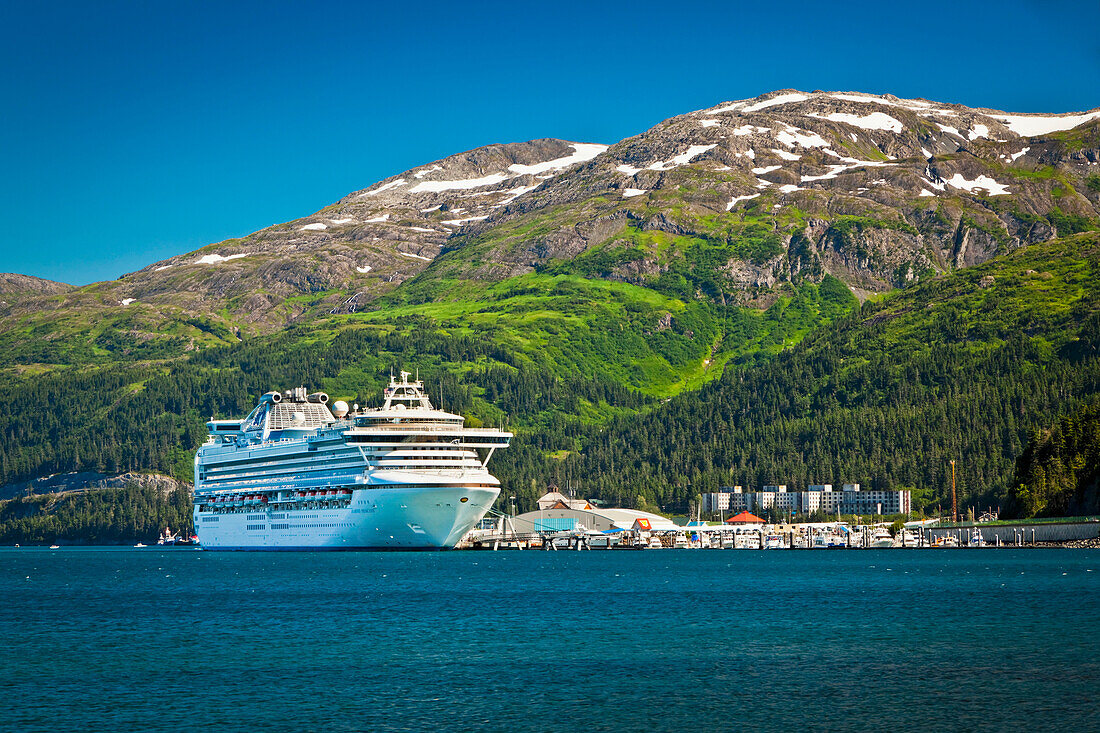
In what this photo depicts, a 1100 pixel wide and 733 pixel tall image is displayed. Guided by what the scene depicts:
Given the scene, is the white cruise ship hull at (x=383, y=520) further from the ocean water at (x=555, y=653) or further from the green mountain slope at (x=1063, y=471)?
the green mountain slope at (x=1063, y=471)

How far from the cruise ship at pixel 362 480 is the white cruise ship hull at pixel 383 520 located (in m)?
0.10

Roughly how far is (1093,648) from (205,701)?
37.6m

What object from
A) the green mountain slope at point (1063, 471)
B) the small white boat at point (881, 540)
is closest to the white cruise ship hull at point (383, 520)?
the small white boat at point (881, 540)

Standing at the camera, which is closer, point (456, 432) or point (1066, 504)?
point (456, 432)

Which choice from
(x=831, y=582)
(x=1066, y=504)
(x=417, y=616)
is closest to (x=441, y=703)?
(x=417, y=616)

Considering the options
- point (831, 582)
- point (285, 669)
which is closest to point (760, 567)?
point (831, 582)

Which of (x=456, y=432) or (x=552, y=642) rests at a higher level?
(x=456, y=432)

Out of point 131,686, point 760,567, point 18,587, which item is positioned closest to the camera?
point 131,686

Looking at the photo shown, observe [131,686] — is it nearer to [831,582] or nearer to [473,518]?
[831,582]

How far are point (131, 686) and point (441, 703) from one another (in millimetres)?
13108

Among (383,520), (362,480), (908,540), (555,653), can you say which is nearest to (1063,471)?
(908,540)

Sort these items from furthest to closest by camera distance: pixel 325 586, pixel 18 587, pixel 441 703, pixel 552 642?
pixel 18 587
pixel 325 586
pixel 552 642
pixel 441 703

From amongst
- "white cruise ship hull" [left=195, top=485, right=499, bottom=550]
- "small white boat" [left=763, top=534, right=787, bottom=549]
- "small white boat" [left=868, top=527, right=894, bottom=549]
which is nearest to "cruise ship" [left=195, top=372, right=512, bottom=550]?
"white cruise ship hull" [left=195, top=485, right=499, bottom=550]

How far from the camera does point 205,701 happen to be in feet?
154
